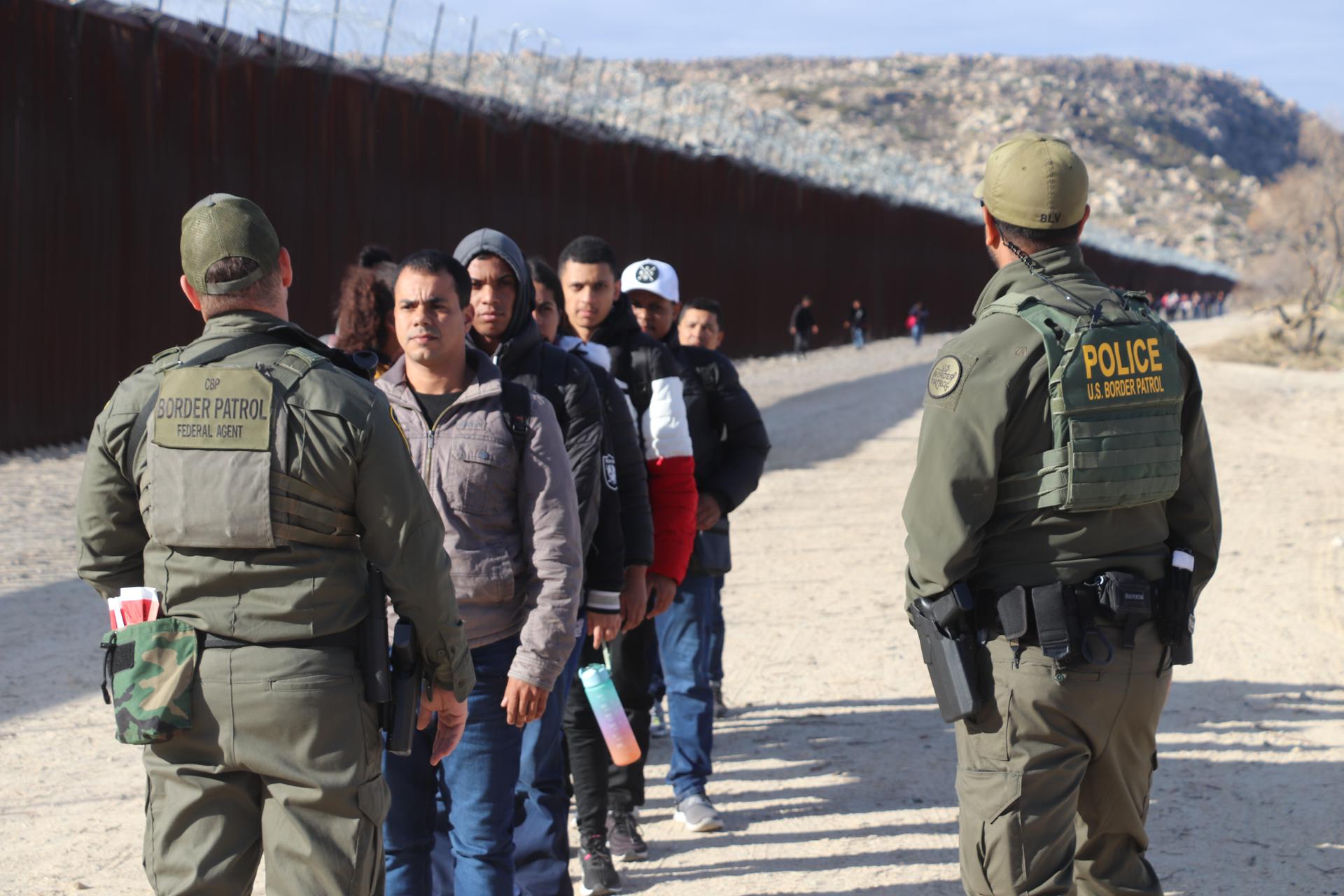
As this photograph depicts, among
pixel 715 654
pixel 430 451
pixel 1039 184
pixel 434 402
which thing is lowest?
pixel 715 654

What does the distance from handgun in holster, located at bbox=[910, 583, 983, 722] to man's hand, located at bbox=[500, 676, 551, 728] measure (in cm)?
98

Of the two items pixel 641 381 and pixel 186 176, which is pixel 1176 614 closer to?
pixel 641 381

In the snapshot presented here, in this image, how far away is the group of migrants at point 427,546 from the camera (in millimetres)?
2525

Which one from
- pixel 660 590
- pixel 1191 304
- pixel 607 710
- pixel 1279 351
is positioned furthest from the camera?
pixel 1191 304

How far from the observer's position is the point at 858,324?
37344mm

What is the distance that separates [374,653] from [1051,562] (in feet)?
4.69

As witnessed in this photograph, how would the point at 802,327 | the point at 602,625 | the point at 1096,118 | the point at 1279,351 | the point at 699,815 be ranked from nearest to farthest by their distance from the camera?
the point at 602,625 → the point at 699,815 → the point at 802,327 → the point at 1279,351 → the point at 1096,118

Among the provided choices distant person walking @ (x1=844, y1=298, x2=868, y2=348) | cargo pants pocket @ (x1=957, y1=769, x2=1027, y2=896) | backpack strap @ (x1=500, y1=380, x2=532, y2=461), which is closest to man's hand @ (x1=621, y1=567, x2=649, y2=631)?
backpack strap @ (x1=500, y1=380, x2=532, y2=461)

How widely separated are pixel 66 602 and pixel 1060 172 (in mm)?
6714

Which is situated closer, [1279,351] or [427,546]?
[427,546]

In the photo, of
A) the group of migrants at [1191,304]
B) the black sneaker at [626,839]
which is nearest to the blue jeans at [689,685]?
the black sneaker at [626,839]

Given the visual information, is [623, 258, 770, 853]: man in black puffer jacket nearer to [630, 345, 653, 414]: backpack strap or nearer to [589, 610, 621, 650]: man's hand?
[630, 345, 653, 414]: backpack strap

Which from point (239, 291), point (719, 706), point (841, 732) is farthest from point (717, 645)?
point (239, 291)

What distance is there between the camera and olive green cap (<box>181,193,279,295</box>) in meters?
2.60
